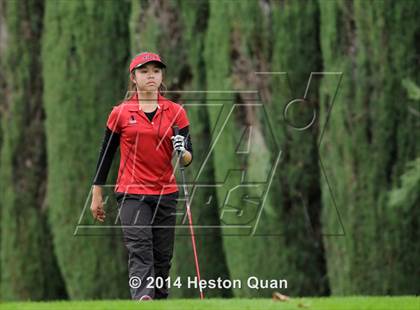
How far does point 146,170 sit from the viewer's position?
6672 mm

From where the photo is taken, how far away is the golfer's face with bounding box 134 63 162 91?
22.0 ft

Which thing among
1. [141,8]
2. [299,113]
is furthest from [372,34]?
[141,8]

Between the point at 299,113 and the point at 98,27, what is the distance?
297 cm

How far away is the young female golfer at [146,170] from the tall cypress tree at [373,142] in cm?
612

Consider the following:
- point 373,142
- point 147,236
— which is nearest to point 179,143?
point 147,236

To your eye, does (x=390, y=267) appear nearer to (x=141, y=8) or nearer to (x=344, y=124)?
(x=344, y=124)

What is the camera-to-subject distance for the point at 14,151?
1510 centimetres

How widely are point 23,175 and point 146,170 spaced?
872cm

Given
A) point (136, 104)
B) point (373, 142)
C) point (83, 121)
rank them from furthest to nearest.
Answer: point (83, 121)
point (373, 142)
point (136, 104)

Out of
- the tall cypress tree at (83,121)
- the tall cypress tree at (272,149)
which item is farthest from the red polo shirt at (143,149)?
the tall cypress tree at (83,121)

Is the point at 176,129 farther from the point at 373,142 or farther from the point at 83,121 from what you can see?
the point at 83,121

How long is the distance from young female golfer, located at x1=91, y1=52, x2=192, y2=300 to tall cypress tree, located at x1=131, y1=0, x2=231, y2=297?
7.01 m

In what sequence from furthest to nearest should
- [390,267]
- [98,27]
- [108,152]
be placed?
[98,27], [390,267], [108,152]

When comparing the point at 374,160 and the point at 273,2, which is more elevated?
the point at 273,2
